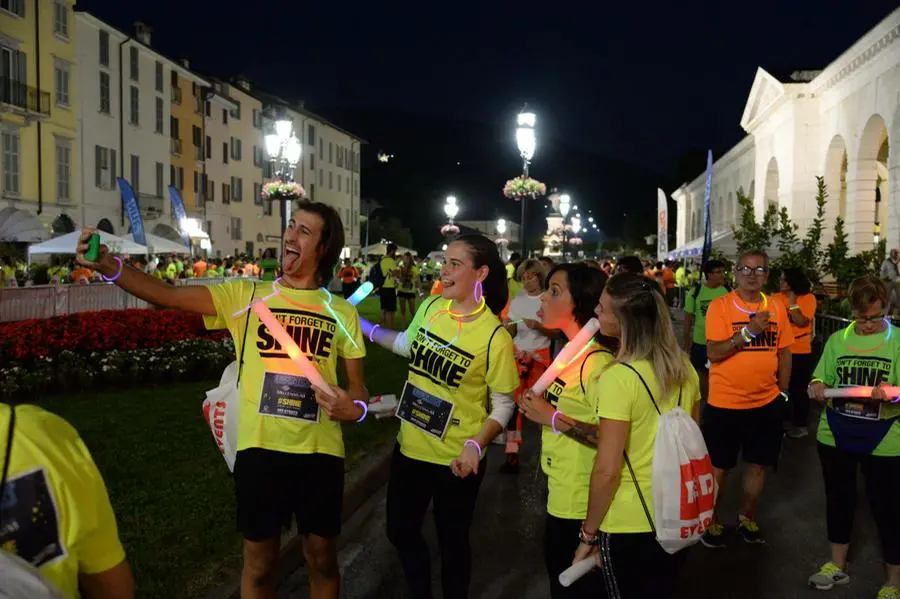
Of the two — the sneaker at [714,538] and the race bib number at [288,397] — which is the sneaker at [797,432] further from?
the race bib number at [288,397]

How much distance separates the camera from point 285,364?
378 centimetres

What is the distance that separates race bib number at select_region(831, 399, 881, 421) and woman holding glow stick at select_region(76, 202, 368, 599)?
3.09 metres

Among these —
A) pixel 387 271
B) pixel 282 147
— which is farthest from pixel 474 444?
pixel 387 271

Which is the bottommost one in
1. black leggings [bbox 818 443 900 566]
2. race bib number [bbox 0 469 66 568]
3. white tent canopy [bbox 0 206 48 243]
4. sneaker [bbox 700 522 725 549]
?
sneaker [bbox 700 522 725 549]

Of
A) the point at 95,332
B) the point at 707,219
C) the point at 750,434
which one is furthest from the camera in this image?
the point at 707,219

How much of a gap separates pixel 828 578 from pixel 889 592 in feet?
1.31

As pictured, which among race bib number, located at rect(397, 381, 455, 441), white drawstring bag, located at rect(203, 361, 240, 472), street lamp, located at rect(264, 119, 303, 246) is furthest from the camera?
street lamp, located at rect(264, 119, 303, 246)

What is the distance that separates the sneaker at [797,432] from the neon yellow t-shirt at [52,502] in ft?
31.7

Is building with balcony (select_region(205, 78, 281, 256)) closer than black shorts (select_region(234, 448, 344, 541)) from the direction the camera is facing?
No

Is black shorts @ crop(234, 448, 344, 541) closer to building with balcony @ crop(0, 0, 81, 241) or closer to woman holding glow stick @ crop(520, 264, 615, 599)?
woman holding glow stick @ crop(520, 264, 615, 599)

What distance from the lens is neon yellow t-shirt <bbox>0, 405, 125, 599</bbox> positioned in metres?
1.61

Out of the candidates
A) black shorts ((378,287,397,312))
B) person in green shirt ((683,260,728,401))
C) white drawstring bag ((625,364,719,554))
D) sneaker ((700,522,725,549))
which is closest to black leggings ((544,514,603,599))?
white drawstring bag ((625,364,719,554))

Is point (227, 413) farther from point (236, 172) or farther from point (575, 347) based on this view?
point (236, 172)

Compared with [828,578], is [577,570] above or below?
above
